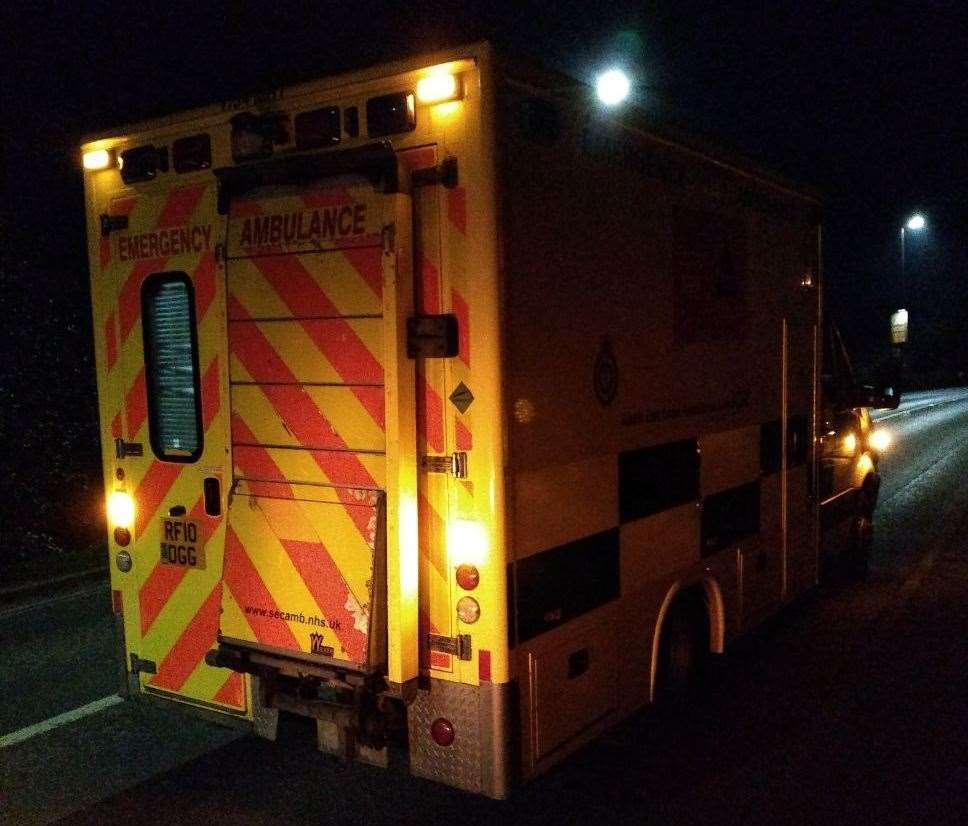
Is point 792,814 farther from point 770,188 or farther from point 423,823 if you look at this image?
point 770,188

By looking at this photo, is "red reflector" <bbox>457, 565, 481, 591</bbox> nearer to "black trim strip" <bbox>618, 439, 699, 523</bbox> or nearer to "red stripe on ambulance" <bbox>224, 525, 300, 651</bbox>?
"red stripe on ambulance" <bbox>224, 525, 300, 651</bbox>

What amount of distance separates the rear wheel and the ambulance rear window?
7.96 ft

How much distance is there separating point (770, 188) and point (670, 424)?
197 centimetres

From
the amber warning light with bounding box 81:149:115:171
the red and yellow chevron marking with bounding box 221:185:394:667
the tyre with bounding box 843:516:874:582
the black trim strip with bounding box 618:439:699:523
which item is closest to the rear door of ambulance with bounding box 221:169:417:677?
the red and yellow chevron marking with bounding box 221:185:394:667

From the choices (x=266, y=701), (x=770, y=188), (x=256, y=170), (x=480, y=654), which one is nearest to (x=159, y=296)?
(x=256, y=170)

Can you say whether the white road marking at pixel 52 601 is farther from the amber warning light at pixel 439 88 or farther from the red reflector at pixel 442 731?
the amber warning light at pixel 439 88

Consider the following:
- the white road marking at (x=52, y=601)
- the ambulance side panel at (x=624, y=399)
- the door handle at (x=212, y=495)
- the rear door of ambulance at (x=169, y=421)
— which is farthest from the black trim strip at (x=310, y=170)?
the white road marking at (x=52, y=601)

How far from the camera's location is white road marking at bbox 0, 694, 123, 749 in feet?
16.7

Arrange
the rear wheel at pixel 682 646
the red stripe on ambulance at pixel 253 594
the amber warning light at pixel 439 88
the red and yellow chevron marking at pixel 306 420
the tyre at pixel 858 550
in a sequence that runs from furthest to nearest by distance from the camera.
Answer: the tyre at pixel 858 550 < the rear wheel at pixel 682 646 < the red stripe on ambulance at pixel 253 594 < the red and yellow chevron marking at pixel 306 420 < the amber warning light at pixel 439 88

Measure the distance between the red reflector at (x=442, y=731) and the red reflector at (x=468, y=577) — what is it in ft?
1.76

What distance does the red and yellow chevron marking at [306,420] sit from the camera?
12.3 feet

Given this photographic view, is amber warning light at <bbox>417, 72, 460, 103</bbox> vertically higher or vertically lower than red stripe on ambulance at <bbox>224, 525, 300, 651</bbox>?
higher

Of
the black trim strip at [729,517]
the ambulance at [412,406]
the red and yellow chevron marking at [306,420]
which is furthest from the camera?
the black trim strip at [729,517]

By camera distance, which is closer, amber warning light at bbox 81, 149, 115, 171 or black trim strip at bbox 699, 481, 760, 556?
amber warning light at bbox 81, 149, 115, 171
